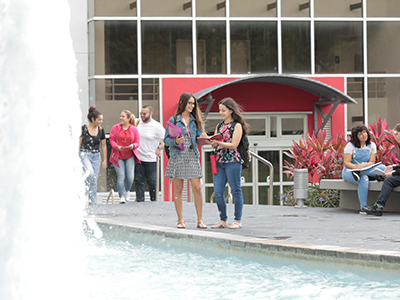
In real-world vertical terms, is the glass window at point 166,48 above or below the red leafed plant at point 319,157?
above

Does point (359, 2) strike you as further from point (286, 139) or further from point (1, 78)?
point (1, 78)

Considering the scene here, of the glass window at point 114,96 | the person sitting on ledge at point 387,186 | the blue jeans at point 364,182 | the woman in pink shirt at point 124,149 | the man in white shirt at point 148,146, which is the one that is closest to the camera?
the person sitting on ledge at point 387,186

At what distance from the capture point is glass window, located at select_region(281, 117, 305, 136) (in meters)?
18.2

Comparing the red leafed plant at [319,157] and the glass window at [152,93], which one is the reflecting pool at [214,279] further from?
the glass window at [152,93]

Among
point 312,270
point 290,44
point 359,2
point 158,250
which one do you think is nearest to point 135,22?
point 290,44

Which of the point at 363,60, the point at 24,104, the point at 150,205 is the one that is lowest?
the point at 150,205

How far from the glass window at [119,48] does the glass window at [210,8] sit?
1963 mm

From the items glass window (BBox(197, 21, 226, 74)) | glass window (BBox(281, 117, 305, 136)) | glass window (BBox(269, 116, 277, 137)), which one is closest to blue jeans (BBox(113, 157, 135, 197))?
glass window (BBox(197, 21, 226, 74))

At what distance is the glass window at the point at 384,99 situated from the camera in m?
18.5

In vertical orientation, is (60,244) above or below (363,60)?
below

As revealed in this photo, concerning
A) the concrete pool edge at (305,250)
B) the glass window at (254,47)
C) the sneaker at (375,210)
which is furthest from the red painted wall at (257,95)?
the concrete pool edge at (305,250)

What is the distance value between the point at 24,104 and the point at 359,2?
1618 centimetres

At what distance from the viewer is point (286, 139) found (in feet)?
59.7

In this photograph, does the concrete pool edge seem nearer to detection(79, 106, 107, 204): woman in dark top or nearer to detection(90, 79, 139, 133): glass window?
detection(79, 106, 107, 204): woman in dark top
